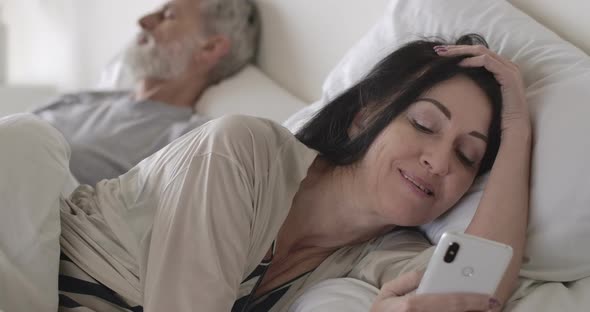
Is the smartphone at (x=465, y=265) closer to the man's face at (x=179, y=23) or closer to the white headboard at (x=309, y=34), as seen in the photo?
the white headboard at (x=309, y=34)

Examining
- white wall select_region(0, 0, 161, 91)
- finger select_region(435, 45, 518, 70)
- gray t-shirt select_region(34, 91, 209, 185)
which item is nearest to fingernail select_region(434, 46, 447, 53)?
finger select_region(435, 45, 518, 70)

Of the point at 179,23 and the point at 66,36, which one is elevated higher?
the point at 179,23

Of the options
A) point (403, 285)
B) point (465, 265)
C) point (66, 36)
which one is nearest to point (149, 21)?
point (66, 36)

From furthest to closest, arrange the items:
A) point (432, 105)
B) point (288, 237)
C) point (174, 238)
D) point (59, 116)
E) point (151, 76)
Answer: point (151, 76) → point (59, 116) → point (288, 237) → point (432, 105) → point (174, 238)

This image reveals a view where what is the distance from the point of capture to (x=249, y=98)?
5.93 ft

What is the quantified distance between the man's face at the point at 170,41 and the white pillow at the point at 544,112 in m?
0.82

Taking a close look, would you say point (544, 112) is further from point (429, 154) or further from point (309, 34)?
point (309, 34)

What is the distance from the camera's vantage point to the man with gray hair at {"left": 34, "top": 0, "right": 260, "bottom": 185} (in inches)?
73.8

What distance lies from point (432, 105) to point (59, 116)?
124 cm

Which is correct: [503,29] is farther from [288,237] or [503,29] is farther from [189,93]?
[189,93]

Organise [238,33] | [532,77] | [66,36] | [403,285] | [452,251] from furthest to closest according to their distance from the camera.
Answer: [66,36], [238,33], [532,77], [403,285], [452,251]

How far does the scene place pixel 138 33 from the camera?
2.17 m

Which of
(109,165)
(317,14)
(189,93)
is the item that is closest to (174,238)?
(109,165)

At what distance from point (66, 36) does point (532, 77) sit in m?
2.08
